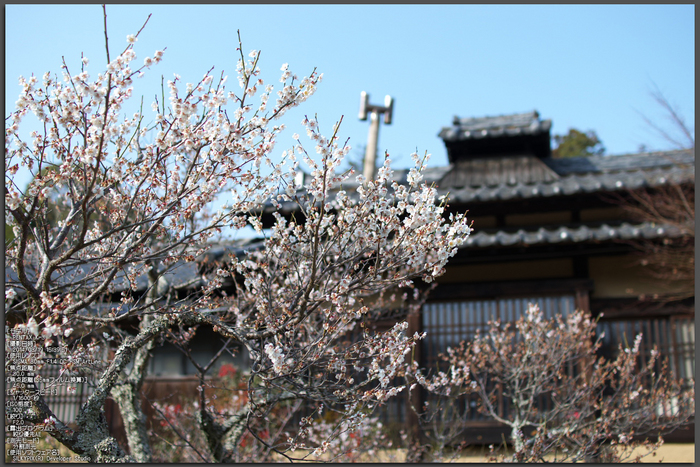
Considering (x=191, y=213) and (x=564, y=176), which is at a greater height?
(x=564, y=176)

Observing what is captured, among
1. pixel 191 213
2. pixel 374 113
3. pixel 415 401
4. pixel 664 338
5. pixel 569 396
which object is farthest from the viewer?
pixel 374 113

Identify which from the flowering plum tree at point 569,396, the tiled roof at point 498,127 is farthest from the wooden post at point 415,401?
the tiled roof at point 498,127

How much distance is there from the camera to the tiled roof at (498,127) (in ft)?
32.0

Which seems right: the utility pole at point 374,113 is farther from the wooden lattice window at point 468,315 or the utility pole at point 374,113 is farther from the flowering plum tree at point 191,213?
the flowering plum tree at point 191,213

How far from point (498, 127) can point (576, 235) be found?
388 cm

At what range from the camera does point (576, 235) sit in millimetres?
6887

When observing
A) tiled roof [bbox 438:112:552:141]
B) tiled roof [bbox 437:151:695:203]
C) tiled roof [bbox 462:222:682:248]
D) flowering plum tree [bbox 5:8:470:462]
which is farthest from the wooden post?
tiled roof [bbox 438:112:552:141]

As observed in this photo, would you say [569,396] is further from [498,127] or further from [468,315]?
[498,127]

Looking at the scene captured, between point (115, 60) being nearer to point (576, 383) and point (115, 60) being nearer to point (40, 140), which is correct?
point (40, 140)

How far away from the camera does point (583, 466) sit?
17.0ft

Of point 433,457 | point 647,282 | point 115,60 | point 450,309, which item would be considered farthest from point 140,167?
point 647,282

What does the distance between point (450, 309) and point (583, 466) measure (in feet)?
8.30

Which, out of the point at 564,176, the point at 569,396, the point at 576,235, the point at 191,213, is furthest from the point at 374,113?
the point at 191,213

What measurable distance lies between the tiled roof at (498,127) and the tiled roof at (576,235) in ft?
9.92
